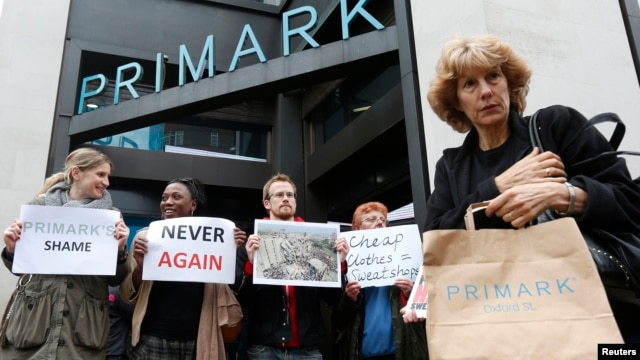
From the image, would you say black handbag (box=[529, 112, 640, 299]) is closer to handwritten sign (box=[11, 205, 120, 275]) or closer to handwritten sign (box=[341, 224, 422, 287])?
handwritten sign (box=[341, 224, 422, 287])

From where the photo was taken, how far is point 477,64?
1854mm

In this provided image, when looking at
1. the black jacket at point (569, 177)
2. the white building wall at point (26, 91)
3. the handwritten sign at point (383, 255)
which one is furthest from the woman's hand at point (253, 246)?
the white building wall at point (26, 91)

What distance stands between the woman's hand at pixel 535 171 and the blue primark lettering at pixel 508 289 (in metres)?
0.30

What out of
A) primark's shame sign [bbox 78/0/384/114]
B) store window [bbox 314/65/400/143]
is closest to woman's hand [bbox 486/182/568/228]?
primark's shame sign [bbox 78/0/384/114]

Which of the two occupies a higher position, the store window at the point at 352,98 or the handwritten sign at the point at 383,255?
the store window at the point at 352,98

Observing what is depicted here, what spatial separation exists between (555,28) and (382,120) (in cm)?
263

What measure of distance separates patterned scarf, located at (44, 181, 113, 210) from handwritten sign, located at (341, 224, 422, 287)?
1.60 m

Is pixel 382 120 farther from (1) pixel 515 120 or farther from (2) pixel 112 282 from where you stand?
(1) pixel 515 120

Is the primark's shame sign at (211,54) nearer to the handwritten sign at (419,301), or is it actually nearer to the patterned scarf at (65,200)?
the patterned scarf at (65,200)

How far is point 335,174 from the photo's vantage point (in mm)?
8570

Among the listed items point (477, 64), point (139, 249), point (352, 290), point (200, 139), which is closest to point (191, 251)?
point (139, 249)

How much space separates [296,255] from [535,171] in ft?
6.50

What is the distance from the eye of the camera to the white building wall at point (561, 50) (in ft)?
14.2

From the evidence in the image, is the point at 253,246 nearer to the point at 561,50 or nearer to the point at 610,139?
the point at 610,139
